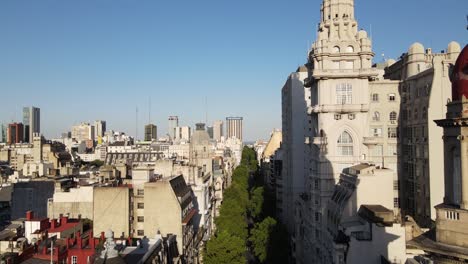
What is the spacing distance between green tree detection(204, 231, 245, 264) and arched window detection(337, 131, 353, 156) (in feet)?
59.3

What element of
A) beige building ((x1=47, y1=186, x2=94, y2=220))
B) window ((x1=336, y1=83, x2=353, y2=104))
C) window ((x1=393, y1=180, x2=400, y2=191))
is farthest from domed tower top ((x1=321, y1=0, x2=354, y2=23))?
beige building ((x1=47, y1=186, x2=94, y2=220))

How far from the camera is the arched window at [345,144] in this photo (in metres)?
52.4

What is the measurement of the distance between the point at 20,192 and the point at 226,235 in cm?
3904

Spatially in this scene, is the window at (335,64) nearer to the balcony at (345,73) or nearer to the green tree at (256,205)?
the balcony at (345,73)

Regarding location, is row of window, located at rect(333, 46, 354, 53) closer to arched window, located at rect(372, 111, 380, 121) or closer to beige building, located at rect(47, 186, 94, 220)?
arched window, located at rect(372, 111, 380, 121)

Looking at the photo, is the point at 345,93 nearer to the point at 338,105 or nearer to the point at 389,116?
the point at 338,105

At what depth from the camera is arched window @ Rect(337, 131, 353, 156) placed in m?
52.4

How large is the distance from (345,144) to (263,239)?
Answer: 23.1m

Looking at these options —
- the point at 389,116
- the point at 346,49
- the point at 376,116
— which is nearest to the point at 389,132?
the point at 389,116

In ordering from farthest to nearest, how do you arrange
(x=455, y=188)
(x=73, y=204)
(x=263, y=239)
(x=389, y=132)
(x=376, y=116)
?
(x=73, y=204), (x=263, y=239), (x=389, y=132), (x=376, y=116), (x=455, y=188)

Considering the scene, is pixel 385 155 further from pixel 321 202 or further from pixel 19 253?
pixel 19 253

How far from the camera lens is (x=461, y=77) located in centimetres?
1905

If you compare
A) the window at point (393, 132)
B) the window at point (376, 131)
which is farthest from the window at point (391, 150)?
the window at point (376, 131)

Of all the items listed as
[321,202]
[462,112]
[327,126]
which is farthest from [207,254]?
[462,112]
